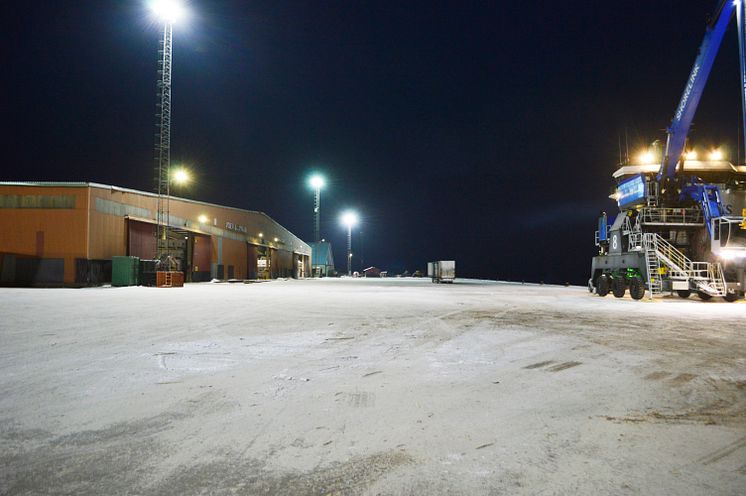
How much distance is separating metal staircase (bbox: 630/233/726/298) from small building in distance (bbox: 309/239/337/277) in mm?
79035

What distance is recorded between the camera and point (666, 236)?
22000 mm

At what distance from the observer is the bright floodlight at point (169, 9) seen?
3194 cm

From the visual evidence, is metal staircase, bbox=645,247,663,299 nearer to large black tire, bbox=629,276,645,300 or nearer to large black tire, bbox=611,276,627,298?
large black tire, bbox=629,276,645,300

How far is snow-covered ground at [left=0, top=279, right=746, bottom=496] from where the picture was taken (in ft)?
9.71

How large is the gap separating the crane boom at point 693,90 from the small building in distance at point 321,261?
77.4 m

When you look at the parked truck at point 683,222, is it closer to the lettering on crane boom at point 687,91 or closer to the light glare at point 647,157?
the lettering on crane boom at point 687,91

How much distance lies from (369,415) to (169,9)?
125 ft

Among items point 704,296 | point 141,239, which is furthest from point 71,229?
point 704,296

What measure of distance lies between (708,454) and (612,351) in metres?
4.25

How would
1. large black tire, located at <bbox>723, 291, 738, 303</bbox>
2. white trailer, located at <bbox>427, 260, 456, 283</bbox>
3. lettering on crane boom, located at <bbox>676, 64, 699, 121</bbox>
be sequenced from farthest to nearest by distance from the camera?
white trailer, located at <bbox>427, 260, 456, 283</bbox> < lettering on crane boom, located at <bbox>676, 64, 699, 121</bbox> < large black tire, located at <bbox>723, 291, 738, 303</bbox>

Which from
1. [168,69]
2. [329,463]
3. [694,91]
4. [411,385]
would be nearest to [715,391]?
[411,385]

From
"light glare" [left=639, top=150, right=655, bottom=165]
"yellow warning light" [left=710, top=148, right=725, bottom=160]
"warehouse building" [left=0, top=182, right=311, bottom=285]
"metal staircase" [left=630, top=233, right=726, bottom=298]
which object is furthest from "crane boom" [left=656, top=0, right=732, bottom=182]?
"warehouse building" [left=0, top=182, right=311, bottom=285]

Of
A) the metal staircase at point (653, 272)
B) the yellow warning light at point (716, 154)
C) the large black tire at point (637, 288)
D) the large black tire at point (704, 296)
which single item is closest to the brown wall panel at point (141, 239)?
the large black tire at point (637, 288)

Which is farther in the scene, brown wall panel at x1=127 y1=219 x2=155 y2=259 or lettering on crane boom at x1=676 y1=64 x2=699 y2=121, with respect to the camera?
brown wall panel at x1=127 y1=219 x2=155 y2=259
